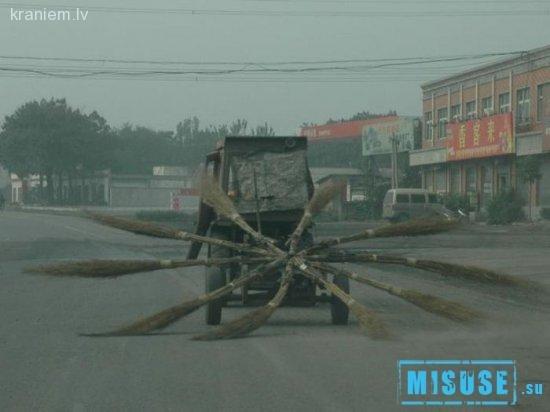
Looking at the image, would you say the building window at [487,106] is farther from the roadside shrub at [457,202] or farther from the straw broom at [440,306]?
the straw broom at [440,306]

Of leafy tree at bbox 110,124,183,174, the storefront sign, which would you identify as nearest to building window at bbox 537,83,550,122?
the storefront sign

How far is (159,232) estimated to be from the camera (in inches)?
508

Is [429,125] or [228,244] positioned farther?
[429,125]

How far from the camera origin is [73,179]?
260ft

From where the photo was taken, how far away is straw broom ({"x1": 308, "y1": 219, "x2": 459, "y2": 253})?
41.0 ft

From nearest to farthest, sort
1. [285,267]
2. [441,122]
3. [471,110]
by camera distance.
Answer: [285,267], [471,110], [441,122]

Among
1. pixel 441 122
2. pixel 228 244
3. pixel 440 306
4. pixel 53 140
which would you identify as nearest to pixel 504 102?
pixel 441 122

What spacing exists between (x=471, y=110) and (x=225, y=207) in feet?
177

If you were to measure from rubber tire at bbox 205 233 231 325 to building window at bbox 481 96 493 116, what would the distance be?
49.6 meters

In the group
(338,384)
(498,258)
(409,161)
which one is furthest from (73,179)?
(338,384)

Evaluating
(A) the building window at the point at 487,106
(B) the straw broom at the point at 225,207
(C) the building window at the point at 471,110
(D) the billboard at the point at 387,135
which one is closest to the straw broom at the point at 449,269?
(B) the straw broom at the point at 225,207

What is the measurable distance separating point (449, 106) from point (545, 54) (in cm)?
1452

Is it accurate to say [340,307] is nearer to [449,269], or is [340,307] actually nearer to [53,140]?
[449,269]

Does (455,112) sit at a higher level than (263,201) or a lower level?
higher
